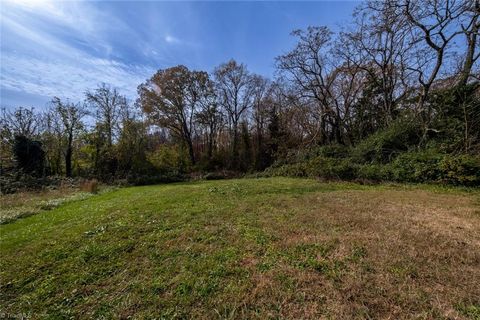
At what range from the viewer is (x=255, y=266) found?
3029mm

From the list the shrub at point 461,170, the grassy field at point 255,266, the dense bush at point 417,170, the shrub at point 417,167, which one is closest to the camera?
the grassy field at point 255,266

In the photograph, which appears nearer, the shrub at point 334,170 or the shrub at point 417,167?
the shrub at point 417,167

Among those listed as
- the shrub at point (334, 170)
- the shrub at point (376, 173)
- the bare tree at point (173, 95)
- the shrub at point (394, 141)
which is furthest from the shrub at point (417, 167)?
the bare tree at point (173, 95)

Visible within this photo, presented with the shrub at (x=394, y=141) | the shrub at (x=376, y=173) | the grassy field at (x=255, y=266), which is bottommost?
the grassy field at (x=255, y=266)

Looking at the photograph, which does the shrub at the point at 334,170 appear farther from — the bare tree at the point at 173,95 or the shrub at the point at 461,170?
the bare tree at the point at 173,95

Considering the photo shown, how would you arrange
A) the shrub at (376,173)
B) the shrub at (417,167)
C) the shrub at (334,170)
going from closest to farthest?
the shrub at (417,167)
the shrub at (376,173)
the shrub at (334,170)

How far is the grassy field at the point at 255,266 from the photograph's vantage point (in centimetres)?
231

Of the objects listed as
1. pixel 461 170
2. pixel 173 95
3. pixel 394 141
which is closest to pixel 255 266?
pixel 461 170

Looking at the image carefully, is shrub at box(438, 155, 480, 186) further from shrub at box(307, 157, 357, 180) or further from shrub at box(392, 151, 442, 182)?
shrub at box(307, 157, 357, 180)

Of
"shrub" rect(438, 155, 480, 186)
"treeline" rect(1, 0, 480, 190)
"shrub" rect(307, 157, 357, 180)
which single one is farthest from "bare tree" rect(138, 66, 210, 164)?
"shrub" rect(438, 155, 480, 186)

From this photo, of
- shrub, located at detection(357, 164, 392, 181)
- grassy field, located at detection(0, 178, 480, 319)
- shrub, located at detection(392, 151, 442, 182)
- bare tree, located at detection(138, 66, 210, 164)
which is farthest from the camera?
bare tree, located at detection(138, 66, 210, 164)

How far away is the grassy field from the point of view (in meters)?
2.31

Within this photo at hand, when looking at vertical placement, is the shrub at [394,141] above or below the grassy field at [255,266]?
above

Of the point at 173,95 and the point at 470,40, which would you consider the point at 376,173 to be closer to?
the point at 470,40
